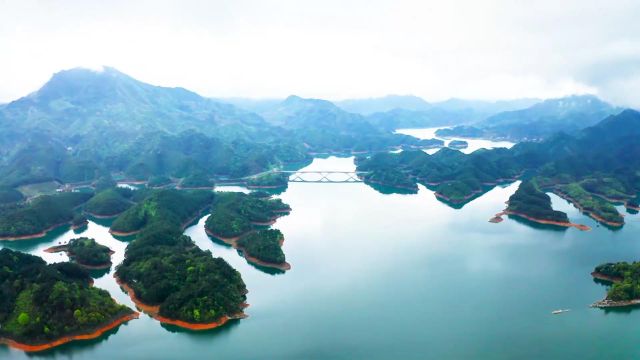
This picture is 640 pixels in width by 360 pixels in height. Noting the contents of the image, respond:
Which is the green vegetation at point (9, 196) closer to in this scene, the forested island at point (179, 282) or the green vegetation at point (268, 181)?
the forested island at point (179, 282)

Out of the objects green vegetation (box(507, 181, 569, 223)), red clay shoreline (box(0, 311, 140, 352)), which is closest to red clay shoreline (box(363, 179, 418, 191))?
green vegetation (box(507, 181, 569, 223))

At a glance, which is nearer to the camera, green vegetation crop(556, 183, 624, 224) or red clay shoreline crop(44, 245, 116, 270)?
red clay shoreline crop(44, 245, 116, 270)

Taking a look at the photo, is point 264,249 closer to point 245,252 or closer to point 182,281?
point 245,252

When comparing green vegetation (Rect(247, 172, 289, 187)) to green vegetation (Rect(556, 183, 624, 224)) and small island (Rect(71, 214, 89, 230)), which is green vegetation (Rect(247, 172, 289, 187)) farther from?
green vegetation (Rect(556, 183, 624, 224))

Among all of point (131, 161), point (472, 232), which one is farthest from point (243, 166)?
point (472, 232)

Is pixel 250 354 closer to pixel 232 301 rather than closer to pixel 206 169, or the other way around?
pixel 232 301

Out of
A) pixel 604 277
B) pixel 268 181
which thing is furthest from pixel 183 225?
pixel 604 277

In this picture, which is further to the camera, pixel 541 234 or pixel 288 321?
pixel 541 234
